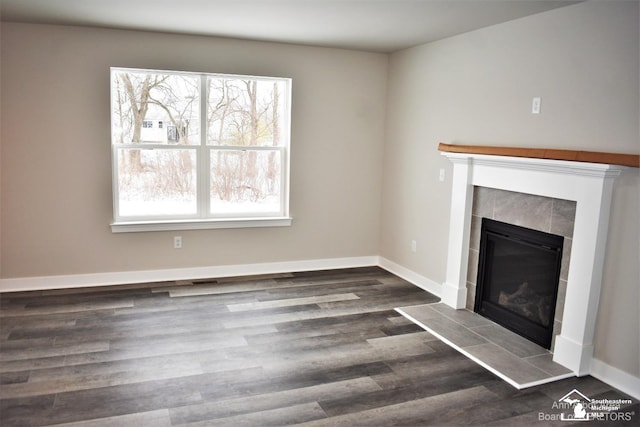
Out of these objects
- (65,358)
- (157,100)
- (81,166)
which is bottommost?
(65,358)

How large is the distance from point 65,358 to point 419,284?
10.1 feet

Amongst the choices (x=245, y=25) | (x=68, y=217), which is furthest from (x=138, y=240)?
(x=245, y=25)

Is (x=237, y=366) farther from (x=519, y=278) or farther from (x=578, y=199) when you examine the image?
(x=578, y=199)

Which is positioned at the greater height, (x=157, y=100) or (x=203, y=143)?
(x=157, y=100)

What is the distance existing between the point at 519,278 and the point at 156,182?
129 inches

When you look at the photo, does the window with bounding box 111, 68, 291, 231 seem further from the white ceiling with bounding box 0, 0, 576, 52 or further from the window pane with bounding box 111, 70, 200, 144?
the white ceiling with bounding box 0, 0, 576, 52

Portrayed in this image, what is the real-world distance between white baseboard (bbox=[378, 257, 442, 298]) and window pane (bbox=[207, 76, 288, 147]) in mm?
1700

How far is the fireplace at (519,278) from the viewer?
3508 millimetres

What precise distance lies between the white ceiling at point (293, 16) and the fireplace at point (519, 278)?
61.3 inches

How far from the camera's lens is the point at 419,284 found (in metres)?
4.91

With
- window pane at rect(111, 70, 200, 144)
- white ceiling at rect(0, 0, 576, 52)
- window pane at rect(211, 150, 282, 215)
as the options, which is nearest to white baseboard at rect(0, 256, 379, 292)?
window pane at rect(211, 150, 282, 215)

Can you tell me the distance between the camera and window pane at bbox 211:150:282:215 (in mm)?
4965

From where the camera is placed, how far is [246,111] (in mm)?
4984

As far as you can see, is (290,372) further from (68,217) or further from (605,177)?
(68,217)
